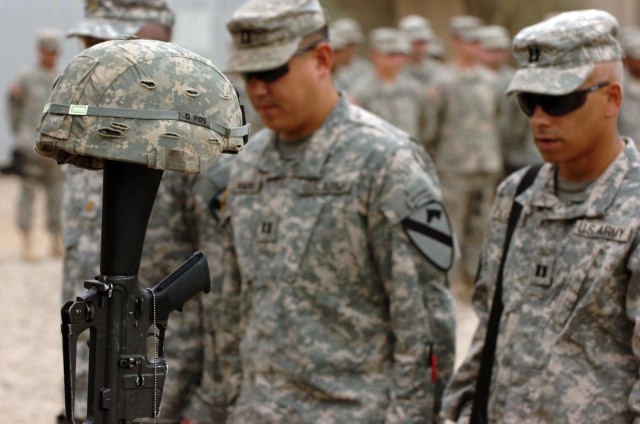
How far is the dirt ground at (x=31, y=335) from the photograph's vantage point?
891cm

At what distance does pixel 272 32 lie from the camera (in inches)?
182

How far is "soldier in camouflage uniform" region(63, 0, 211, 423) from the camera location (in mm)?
4953

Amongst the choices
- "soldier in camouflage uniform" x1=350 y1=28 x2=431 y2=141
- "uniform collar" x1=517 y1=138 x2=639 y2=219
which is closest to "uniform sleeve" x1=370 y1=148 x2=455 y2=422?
"uniform collar" x1=517 y1=138 x2=639 y2=219

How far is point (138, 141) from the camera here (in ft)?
9.68

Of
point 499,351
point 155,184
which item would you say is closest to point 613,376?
point 499,351

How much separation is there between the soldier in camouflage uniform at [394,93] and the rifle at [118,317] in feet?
34.1

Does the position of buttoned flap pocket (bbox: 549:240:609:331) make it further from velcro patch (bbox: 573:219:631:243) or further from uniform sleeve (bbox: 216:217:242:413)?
uniform sleeve (bbox: 216:217:242:413)

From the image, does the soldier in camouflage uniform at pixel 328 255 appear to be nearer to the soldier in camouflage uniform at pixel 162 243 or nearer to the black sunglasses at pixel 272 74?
the black sunglasses at pixel 272 74

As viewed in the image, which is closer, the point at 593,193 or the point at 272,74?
the point at 593,193

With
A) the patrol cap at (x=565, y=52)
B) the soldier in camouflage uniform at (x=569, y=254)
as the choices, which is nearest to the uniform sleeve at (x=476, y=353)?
the soldier in camouflage uniform at (x=569, y=254)

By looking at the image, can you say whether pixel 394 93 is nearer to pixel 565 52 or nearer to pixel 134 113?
pixel 565 52

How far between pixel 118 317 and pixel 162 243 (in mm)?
1910

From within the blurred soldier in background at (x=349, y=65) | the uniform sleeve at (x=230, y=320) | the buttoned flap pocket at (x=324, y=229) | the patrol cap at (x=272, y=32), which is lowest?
the blurred soldier in background at (x=349, y=65)

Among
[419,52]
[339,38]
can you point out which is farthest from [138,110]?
[419,52]
